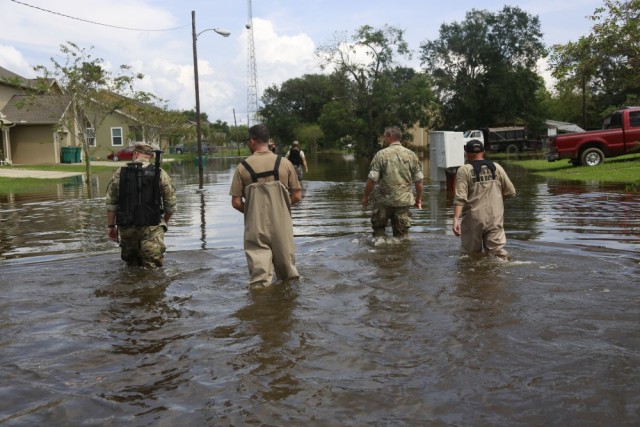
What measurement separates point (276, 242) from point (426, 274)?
1868mm

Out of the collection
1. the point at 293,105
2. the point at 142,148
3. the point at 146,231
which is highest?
the point at 293,105

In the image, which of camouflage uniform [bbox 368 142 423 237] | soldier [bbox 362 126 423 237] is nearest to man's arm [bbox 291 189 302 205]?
soldier [bbox 362 126 423 237]

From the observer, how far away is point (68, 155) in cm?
4566

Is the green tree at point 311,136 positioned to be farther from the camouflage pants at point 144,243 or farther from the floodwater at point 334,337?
the camouflage pants at point 144,243

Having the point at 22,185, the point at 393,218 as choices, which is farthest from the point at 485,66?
the point at 393,218

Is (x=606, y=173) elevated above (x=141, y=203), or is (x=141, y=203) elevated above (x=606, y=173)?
(x=141, y=203)

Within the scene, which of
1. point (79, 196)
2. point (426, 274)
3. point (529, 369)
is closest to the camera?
point (529, 369)

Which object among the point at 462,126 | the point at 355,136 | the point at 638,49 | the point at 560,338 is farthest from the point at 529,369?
the point at 462,126

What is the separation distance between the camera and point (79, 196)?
20.0 m

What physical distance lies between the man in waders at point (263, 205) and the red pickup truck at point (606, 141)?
71.5 ft

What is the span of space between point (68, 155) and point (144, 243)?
41.9m

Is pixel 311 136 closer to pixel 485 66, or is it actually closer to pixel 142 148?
pixel 485 66

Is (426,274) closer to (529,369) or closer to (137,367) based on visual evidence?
(529,369)

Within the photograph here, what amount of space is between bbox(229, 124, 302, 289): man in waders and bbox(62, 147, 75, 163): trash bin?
140 ft
